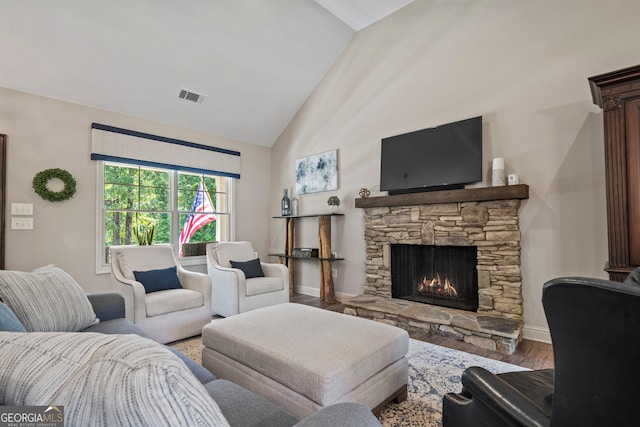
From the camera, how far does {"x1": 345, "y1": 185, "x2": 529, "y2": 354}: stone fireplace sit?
3043 millimetres

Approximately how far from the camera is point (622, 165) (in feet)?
7.51

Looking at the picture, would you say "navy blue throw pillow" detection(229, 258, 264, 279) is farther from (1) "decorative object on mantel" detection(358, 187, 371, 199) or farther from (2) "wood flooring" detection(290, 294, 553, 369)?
(2) "wood flooring" detection(290, 294, 553, 369)

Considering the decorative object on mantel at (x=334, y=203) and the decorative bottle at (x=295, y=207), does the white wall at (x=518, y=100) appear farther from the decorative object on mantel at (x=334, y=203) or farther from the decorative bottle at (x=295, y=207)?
the decorative bottle at (x=295, y=207)

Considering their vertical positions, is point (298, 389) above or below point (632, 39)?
below

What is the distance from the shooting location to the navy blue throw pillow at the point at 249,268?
12.9 feet

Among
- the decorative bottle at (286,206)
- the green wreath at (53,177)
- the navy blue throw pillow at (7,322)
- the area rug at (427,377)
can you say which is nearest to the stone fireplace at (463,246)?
the area rug at (427,377)

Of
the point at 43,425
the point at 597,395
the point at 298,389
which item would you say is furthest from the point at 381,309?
the point at 43,425

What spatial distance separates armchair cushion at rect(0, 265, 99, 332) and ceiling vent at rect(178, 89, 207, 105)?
301 centimetres

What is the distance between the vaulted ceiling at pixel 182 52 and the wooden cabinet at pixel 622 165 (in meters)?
2.76

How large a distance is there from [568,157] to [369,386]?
2789mm

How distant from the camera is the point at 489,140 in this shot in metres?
3.42

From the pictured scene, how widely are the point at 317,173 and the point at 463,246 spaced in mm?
2454

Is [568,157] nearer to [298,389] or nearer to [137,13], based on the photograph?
[298,389]

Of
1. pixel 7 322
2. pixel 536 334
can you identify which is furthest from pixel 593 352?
pixel 536 334
